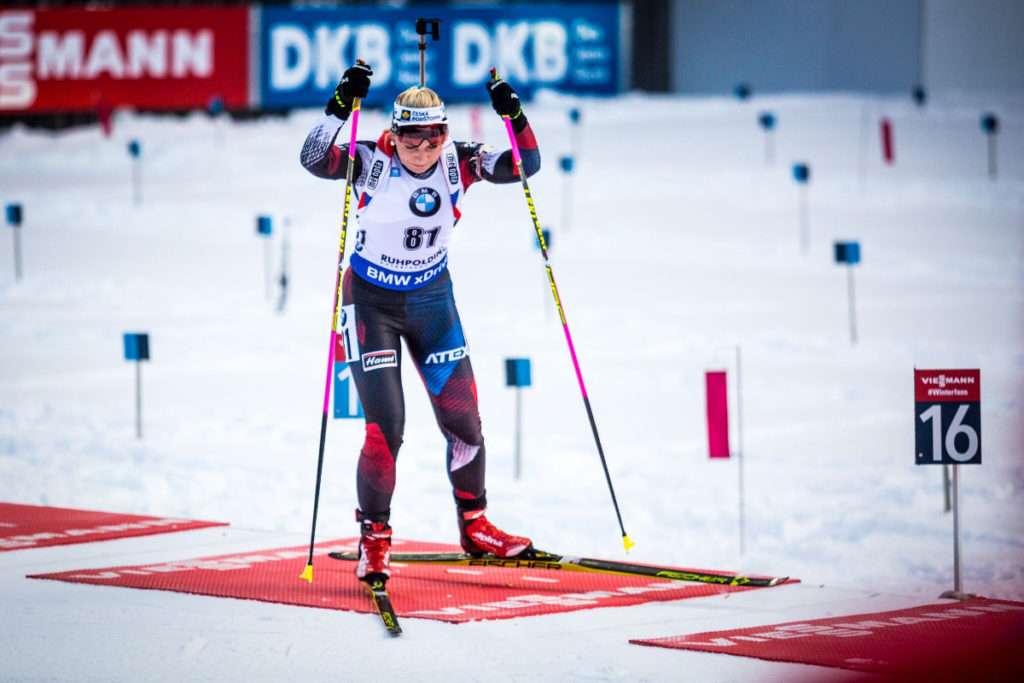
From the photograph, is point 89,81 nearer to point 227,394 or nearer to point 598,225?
point 598,225

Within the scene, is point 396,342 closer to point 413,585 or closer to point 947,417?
point 413,585

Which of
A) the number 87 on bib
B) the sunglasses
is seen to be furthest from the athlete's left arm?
the number 87 on bib

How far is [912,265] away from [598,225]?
3760mm

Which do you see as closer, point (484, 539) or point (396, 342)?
point (396, 342)

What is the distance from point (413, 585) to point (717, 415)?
7.03 feet

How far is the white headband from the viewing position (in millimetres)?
5234

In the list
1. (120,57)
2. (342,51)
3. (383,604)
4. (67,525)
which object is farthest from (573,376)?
(120,57)

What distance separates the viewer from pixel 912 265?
15125mm

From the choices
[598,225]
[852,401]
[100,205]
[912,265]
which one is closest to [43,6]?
[100,205]

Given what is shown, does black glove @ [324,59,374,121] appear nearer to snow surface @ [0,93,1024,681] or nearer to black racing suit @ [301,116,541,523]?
black racing suit @ [301,116,541,523]

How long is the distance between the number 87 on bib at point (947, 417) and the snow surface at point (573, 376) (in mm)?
572

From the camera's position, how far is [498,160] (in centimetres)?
546

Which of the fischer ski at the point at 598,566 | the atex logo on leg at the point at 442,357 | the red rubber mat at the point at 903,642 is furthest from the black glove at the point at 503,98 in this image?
the red rubber mat at the point at 903,642

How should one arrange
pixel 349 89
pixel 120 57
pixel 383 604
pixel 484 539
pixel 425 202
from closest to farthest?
pixel 383 604
pixel 349 89
pixel 425 202
pixel 484 539
pixel 120 57
